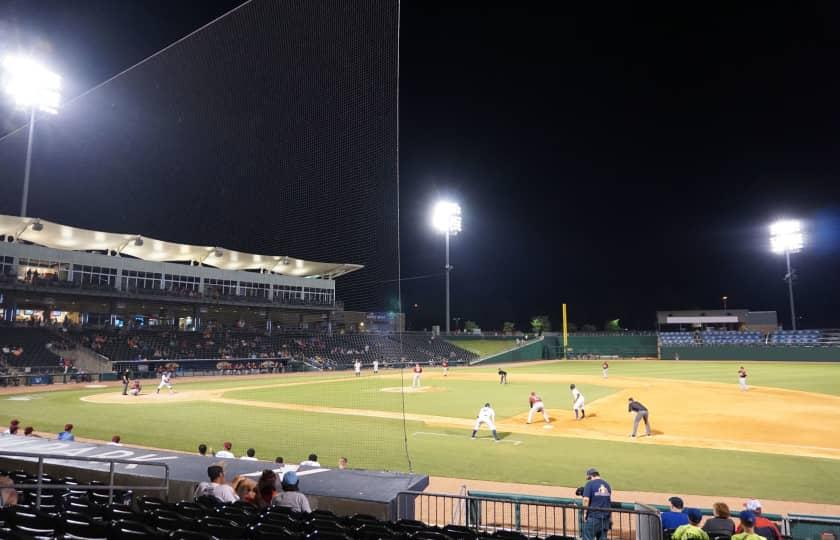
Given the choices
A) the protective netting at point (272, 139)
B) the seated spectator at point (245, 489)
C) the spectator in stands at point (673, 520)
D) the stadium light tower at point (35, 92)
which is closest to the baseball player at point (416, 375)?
the protective netting at point (272, 139)

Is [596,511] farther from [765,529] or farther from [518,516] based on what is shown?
[765,529]

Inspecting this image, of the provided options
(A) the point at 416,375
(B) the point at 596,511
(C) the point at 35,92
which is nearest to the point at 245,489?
(B) the point at 596,511

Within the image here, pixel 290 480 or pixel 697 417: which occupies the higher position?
pixel 290 480

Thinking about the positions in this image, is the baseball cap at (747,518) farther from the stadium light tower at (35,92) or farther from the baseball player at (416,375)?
the stadium light tower at (35,92)

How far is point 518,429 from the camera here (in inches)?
706

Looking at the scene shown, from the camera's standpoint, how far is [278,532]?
4.30 meters

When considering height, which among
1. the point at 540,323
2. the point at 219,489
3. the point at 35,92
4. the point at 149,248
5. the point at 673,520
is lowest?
the point at 673,520

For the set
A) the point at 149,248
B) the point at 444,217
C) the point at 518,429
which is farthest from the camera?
the point at 444,217

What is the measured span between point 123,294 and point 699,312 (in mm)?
81372

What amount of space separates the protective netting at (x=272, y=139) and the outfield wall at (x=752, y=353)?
46012 mm

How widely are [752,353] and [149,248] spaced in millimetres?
64408

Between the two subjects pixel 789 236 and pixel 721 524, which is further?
pixel 789 236

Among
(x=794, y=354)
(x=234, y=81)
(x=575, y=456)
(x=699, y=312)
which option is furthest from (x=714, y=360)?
(x=234, y=81)

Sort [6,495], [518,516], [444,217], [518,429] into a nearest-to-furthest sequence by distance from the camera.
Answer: [6,495]
[518,516]
[518,429]
[444,217]
